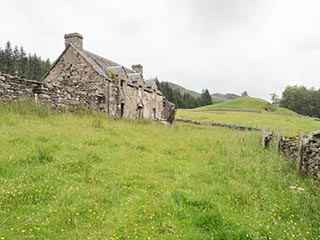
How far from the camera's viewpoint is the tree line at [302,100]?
304 feet

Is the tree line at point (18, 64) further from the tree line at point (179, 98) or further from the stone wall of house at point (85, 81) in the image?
the stone wall of house at point (85, 81)

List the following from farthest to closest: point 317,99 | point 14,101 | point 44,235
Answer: point 317,99 < point 14,101 < point 44,235

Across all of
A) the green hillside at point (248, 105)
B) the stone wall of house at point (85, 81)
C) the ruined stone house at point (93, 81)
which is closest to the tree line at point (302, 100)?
the green hillside at point (248, 105)

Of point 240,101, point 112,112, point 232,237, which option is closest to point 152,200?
point 232,237

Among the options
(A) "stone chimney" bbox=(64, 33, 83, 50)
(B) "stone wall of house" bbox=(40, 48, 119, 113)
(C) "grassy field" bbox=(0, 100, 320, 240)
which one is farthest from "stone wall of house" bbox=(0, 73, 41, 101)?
(A) "stone chimney" bbox=(64, 33, 83, 50)

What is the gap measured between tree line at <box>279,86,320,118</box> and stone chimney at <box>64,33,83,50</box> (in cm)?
9165

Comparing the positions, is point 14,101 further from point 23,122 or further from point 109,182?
point 109,182

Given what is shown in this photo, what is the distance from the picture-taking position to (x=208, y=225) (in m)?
4.49

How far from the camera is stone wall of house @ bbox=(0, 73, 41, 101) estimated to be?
1281cm

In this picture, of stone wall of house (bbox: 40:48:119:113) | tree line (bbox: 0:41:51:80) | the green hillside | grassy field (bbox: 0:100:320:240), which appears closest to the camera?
grassy field (bbox: 0:100:320:240)

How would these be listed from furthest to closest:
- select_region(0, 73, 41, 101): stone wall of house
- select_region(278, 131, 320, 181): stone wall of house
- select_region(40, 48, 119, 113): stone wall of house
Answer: select_region(40, 48, 119, 113): stone wall of house
select_region(0, 73, 41, 101): stone wall of house
select_region(278, 131, 320, 181): stone wall of house

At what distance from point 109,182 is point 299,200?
431cm

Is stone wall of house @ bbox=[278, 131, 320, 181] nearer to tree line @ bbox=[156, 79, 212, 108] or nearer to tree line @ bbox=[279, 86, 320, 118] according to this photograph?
tree line @ bbox=[156, 79, 212, 108]

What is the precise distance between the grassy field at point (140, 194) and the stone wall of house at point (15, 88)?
185 inches
